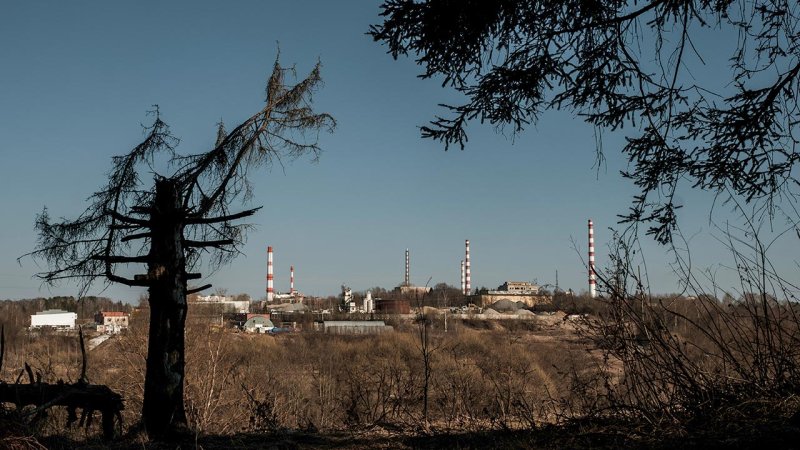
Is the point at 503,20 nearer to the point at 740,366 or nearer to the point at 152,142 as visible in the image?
the point at 740,366

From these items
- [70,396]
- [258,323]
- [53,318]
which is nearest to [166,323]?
[70,396]

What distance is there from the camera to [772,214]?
531cm

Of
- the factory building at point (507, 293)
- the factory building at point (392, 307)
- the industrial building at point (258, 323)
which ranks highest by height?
the factory building at point (507, 293)

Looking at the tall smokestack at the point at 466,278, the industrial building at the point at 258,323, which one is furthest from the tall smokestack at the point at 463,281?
the industrial building at the point at 258,323

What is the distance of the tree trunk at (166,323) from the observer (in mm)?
5945

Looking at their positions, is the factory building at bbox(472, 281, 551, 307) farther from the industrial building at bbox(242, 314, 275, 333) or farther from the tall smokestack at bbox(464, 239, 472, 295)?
the industrial building at bbox(242, 314, 275, 333)

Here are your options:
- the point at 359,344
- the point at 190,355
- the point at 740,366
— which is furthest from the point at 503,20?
the point at 359,344

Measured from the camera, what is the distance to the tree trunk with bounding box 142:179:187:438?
5.95m

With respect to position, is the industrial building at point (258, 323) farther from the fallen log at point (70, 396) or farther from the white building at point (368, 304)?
the fallen log at point (70, 396)

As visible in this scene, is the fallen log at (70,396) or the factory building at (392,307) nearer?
the fallen log at (70,396)

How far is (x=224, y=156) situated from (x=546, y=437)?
14.9ft

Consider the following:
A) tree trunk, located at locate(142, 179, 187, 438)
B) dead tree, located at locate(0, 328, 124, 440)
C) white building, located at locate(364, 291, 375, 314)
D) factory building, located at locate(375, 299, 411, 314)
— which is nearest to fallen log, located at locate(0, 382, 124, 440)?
dead tree, located at locate(0, 328, 124, 440)

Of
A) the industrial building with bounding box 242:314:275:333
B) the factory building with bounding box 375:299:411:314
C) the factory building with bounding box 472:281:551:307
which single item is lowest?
the industrial building with bounding box 242:314:275:333

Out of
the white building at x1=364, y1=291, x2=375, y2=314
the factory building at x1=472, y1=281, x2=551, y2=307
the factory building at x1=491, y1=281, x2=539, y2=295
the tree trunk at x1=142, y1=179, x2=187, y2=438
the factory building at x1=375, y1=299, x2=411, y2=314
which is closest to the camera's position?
the tree trunk at x1=142, y1=179, x2=187, y2=438
